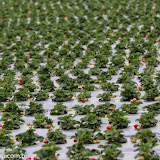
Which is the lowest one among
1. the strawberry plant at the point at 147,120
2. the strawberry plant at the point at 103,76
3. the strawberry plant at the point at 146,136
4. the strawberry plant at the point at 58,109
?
the strawberry plant at the point at 146,136

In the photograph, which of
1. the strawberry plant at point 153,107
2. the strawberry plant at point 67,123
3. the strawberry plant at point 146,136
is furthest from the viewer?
the strawberry plant at point 153,107

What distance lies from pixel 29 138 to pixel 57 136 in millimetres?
400

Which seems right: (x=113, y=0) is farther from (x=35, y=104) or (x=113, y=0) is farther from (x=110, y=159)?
(x=110, y=159)

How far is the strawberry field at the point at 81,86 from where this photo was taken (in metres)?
5.14

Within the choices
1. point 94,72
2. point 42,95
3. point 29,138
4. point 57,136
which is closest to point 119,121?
point 57,136

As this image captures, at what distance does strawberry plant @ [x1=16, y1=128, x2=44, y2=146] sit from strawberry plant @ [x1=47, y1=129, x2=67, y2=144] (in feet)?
0.43

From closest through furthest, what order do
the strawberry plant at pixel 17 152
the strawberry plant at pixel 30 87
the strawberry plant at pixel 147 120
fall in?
the strawberry plant at pixel 17 152 → the strawberry plant at pixel 147 120 → the strawberry plant at pixel 30 87

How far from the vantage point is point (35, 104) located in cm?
632

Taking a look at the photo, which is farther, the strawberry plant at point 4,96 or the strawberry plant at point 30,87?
the strawberry plant at point 30,87

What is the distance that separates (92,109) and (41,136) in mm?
1255

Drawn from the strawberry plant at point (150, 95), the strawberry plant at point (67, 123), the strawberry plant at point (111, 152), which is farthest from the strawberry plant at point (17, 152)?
the strawberry plant at point (150, 95)

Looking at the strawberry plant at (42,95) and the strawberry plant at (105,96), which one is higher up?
the strawberry plant at (42,95)

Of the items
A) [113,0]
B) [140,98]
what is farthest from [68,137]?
[113,0]

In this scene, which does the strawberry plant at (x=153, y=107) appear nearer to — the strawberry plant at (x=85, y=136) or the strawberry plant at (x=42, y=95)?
the strawberry plant at (x=85, y=136)
